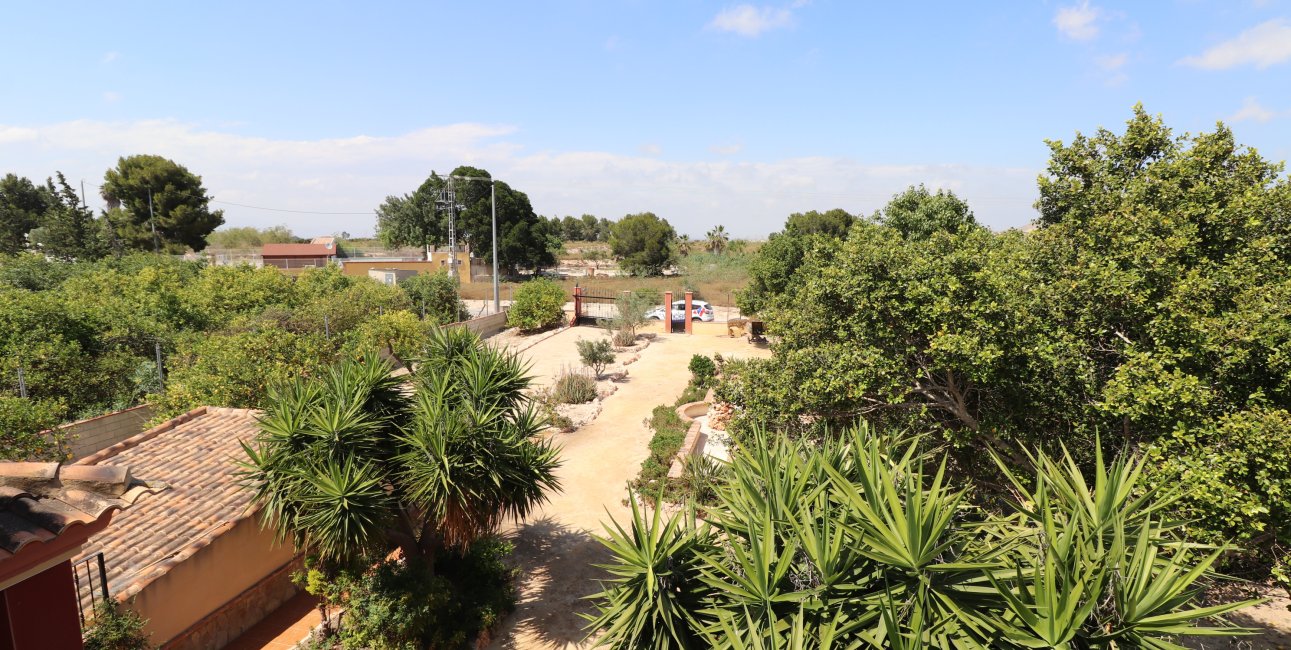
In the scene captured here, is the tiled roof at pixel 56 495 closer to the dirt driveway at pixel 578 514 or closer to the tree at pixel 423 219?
the dirt driveway at pixel 578 514

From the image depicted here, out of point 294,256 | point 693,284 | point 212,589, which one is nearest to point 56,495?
point 212,589

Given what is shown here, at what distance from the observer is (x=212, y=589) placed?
309 inches

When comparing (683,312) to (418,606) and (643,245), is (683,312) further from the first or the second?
(643,245)

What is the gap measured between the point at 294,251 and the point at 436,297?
32025mm

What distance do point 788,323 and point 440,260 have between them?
137ft

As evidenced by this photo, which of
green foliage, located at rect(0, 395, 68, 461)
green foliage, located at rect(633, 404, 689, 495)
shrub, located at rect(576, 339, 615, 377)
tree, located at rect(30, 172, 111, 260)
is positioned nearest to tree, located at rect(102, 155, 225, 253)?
tree, located at rect(30, 172, 111, 260)

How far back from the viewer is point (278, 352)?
14086 millimetres

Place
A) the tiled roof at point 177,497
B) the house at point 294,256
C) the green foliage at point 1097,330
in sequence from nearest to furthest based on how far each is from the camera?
the green foliage at point 1097,330 → the tiled roof at point 177,497 → the house at point 294,256

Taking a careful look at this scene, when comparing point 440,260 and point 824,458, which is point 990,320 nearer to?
point 824,458

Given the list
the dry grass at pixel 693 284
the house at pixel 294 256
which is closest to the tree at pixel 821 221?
the dry grass at pixel 693 284

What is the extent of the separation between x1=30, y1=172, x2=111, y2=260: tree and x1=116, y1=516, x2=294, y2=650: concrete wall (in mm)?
45685

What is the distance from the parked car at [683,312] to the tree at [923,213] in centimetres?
1441

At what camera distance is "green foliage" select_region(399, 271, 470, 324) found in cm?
2908

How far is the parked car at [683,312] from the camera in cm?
3294
